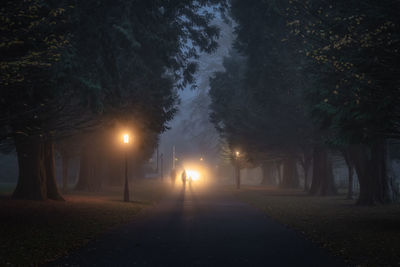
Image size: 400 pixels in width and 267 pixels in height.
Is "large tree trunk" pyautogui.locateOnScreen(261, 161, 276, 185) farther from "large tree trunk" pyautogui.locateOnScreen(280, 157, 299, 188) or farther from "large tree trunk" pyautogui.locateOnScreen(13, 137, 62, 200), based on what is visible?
"large tree trunk" pyautogui.locateOnScreen(13, 137, 62, 200)

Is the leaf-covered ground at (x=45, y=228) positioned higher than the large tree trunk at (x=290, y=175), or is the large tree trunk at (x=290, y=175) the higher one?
the large tree trunk at (x=290, y=175)

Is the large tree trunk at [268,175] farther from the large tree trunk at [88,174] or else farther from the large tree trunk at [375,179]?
the large tree trunk at [375,179]

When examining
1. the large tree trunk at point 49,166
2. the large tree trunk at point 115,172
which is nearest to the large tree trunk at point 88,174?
the large tree trunk at point 115,172

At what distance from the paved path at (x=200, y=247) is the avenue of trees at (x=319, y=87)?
204 inches

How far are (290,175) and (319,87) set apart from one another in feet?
128

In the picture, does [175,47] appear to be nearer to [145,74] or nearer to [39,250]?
[145,74]

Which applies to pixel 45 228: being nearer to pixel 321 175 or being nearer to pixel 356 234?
pixel 356 234

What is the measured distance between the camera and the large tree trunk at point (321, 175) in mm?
39156

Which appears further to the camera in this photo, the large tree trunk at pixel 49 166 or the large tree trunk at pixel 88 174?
the large tree trunk at pixel 88 174

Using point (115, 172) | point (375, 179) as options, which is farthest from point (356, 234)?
point (115, 172)

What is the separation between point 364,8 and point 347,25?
4.47 feet

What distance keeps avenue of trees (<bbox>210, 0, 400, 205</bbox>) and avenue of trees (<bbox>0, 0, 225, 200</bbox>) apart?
20.3 feet

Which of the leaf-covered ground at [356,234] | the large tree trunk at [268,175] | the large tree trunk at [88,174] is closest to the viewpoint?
the leaf-covered ground at [356,234]

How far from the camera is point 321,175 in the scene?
3972 cm
